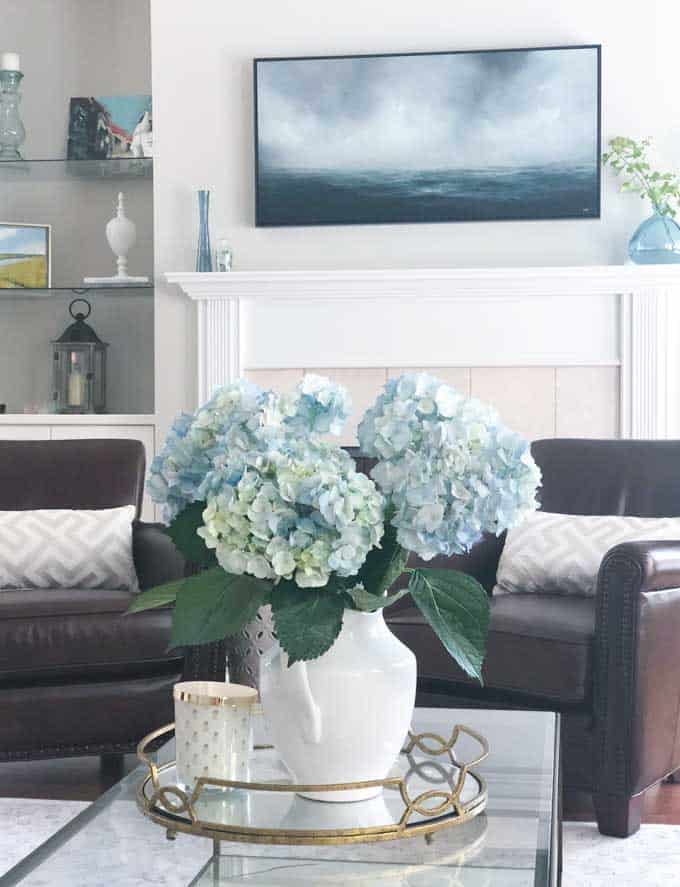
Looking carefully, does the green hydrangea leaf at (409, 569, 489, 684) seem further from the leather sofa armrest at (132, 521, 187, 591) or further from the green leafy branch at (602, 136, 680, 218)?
the green leafy branch at (602, 136, 680, 218)

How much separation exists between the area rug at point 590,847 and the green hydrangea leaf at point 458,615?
1033 millimetres

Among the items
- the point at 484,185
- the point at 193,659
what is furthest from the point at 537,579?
the point at 484,185

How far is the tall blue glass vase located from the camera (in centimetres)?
475

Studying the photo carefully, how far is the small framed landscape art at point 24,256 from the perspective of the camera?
511 centimetres

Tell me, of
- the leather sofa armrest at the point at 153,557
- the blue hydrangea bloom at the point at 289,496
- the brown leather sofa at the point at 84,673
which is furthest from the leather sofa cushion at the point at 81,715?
the blue hydrangea bloom at the point at 289,496

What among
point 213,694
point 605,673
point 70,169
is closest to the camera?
point 213,694

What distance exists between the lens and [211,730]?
60.0 inches

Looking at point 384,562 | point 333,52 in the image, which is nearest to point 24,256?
point 333,52

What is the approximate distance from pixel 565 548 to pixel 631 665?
0.63m

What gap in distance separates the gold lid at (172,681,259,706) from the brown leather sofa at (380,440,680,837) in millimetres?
1197

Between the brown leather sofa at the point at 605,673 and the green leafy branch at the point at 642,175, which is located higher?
the green leafy branch at the point at 642,175

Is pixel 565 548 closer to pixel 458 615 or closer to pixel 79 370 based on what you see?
pixel 458 615

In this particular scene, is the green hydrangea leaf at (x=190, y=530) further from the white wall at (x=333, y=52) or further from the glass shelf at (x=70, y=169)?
the glass shelf at (x=70, y=169)

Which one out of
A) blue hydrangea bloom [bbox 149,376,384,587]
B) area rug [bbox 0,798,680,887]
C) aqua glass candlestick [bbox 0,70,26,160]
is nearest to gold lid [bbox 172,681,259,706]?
blue hydrangea bloom [bbox 149,376,384,587]
